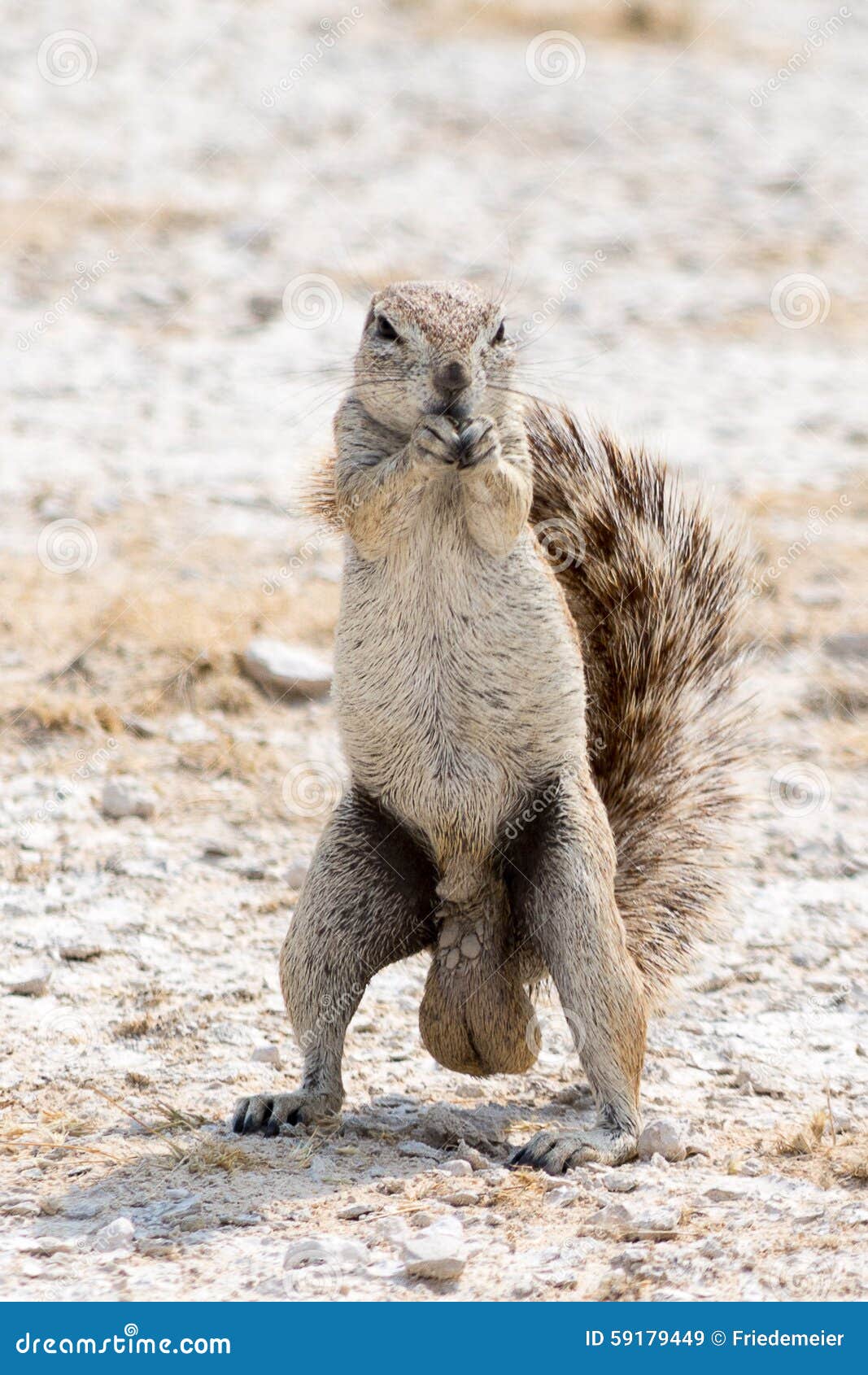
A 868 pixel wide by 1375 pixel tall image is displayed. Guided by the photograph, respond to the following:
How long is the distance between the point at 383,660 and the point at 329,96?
12.9 metres

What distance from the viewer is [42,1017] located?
17.6 ft

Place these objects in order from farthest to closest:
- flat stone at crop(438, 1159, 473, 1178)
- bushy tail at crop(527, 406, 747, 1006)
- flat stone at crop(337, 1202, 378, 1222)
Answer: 1. bushy tail at crop(527, 406, 747, 1006)
2. flat stone at crop(438, 1159, 473, 1178)
3. flat stone at crop(337, 1202, 378, 1222)

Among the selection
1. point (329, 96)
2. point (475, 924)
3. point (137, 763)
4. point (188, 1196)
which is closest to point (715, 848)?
point (475, 924)

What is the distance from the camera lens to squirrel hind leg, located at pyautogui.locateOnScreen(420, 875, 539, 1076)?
4.79 m

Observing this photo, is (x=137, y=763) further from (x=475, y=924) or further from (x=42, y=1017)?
(x=475, y=924)

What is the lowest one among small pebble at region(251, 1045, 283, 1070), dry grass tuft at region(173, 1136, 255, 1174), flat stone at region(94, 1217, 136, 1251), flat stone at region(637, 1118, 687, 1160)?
small pebble at region(251, 1045, 283, 1070)

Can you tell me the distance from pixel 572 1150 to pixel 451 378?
77.6 inches

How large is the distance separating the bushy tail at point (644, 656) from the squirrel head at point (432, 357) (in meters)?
0.65

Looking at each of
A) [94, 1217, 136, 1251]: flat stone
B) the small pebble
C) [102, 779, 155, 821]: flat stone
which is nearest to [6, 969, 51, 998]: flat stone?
the small pebble

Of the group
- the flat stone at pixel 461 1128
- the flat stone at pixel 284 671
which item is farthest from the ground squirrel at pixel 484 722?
the flat stone at pixel 284 671

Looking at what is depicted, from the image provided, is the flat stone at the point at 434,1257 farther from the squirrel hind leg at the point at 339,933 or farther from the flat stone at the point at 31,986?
the flat stone at the point at 31,986

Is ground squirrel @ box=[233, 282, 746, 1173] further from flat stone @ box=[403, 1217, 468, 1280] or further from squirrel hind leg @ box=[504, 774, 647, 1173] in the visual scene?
flat stone @ box=[403, 1217, 468, 1280]

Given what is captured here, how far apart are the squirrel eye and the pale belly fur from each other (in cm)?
51

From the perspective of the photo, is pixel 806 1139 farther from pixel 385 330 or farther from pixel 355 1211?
pixel 385 330
